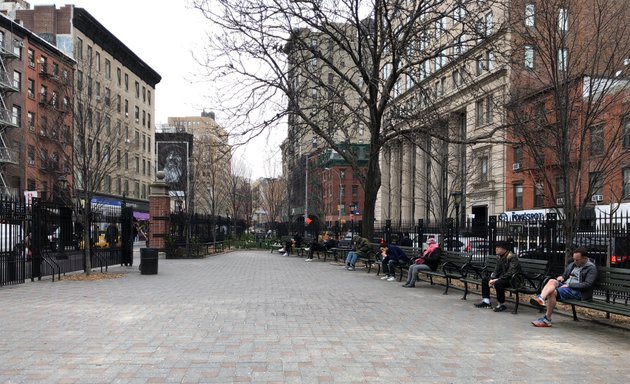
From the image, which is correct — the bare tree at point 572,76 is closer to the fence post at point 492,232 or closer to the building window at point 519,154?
the building window at point 519,154

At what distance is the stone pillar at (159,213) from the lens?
25.5 metres

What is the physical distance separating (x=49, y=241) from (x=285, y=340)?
11110 mm

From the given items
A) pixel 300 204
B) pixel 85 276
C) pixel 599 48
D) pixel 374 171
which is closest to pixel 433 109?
pixel 374 171

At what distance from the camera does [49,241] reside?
15.4 m

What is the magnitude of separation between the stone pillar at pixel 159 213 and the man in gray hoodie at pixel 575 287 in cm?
1967

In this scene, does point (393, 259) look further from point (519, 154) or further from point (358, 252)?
point (519, 154)

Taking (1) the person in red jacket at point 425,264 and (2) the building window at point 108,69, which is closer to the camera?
(1) the person in red jacket at point 425,264

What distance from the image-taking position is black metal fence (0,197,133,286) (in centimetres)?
1294

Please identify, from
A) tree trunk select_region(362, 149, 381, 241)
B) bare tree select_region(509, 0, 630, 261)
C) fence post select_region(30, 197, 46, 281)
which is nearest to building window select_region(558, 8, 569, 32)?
bare tree select_region(509, 0, 630, 261)

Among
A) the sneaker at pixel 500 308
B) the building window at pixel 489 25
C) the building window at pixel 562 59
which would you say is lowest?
the sneaker at pixel 500 308

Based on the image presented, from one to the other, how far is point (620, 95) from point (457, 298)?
5.31 meters

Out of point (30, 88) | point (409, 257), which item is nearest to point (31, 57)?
point (30, 88)

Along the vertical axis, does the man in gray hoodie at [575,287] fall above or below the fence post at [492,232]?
below

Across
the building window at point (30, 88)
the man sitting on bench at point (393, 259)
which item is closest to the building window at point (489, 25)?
the man sitting on bench at point (393, 259)
